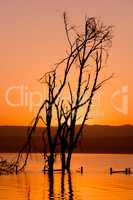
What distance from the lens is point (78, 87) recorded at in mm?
47969

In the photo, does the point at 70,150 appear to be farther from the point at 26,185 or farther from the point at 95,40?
the point at 26,185

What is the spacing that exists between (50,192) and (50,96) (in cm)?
1514

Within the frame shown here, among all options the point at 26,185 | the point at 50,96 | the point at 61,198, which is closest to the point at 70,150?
the point at 50,96

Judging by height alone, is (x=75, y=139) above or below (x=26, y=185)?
above

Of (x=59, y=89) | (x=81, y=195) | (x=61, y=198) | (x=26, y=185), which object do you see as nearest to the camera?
(x=61, y=198)

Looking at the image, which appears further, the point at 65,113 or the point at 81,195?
the point at 65,113

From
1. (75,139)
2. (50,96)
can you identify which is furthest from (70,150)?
(50,96)

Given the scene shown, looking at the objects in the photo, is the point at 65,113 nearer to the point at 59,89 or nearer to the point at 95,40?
the point at 59,89

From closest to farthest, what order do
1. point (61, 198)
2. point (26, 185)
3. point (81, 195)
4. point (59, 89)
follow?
point (61, 198) < point (81, 195) < point (26, 185) < point (59, 89)

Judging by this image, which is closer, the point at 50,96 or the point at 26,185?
the point at 26,185

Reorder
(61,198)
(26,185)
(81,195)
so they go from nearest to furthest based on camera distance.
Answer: (61,198) → (81,195) → (26,185)

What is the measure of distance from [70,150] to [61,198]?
754 inches

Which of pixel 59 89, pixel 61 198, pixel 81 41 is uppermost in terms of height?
pixel 81 41

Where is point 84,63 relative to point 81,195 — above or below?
above
